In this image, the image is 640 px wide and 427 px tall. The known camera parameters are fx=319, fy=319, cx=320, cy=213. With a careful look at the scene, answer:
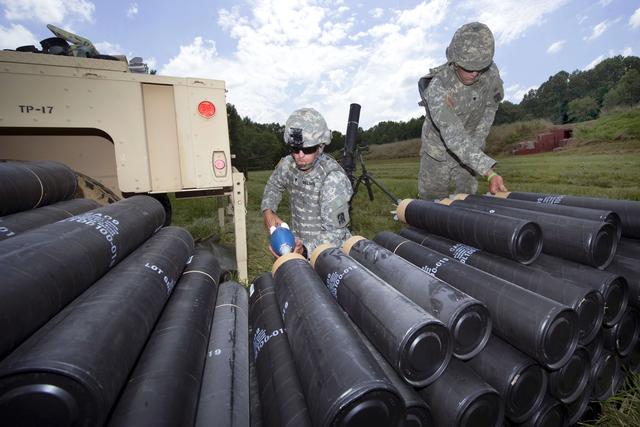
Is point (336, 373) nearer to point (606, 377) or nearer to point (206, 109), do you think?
point (606, 377)

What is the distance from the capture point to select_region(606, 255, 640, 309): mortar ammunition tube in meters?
2.14

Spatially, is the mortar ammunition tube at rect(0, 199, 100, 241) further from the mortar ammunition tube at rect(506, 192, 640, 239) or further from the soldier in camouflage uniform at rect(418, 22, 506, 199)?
the mortar ammunition tube at rect(506, 192, 640, 239)

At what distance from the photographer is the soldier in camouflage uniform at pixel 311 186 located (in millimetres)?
3324

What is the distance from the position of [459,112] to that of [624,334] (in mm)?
3122

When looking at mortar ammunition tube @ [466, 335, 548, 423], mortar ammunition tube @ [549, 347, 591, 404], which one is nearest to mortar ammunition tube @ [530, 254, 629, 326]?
mortar ammunition tube @ [549, 347, 591, 404]

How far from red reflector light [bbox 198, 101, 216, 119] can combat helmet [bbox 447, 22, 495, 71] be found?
2.98 m

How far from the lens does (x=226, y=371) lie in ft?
6.18

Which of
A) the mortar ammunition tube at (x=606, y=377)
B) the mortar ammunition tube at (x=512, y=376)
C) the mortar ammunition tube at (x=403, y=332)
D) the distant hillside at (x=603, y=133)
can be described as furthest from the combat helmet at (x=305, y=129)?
the distant hillside at (x=603, y=133)

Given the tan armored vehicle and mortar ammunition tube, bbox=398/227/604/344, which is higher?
the tan armored vehicle

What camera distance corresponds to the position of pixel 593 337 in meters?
1.97

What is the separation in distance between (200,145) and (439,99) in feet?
9.95

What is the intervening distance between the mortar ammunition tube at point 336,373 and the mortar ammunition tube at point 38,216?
187 centimetres

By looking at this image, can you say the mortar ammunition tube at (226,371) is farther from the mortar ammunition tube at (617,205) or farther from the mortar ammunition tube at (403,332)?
the mortar ammunition tube at (617,205)

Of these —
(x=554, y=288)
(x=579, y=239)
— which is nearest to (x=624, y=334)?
(x=579, y=239)
